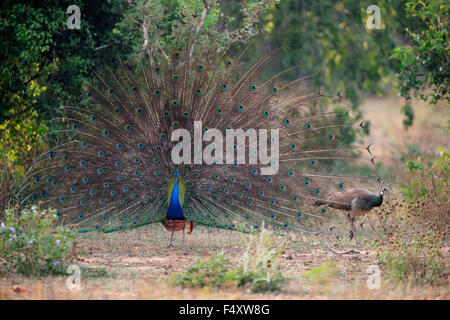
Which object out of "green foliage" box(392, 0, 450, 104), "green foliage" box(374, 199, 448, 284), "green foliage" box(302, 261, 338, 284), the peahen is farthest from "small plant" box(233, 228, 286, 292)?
"green foliage" box(392, 0, 450, 104)

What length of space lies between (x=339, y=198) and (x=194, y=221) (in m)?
2.22

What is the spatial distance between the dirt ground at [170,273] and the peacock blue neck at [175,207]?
0.59m

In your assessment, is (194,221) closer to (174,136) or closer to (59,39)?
(174,136)

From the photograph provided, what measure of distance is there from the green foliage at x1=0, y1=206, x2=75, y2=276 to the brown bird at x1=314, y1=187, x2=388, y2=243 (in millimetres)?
3947

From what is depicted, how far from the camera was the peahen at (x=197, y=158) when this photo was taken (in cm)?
893

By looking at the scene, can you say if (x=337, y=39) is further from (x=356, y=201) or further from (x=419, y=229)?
(x=356, y=201)

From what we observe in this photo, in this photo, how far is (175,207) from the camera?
29.1 feet

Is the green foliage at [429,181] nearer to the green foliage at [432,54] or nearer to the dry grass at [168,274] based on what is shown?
the green foliage at [432,54]

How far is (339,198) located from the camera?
9.34 m

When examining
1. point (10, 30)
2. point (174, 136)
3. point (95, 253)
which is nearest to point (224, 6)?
point (10, 30)

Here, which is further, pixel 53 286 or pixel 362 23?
pixel 362 23

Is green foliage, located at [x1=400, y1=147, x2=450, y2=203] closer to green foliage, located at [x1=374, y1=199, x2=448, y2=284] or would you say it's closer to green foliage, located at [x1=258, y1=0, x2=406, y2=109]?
green foliage, located at [x1=374, y1=199, x2=448, y2=284]

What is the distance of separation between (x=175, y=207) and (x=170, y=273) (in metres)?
1.35

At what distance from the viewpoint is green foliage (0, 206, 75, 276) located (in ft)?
23.7
